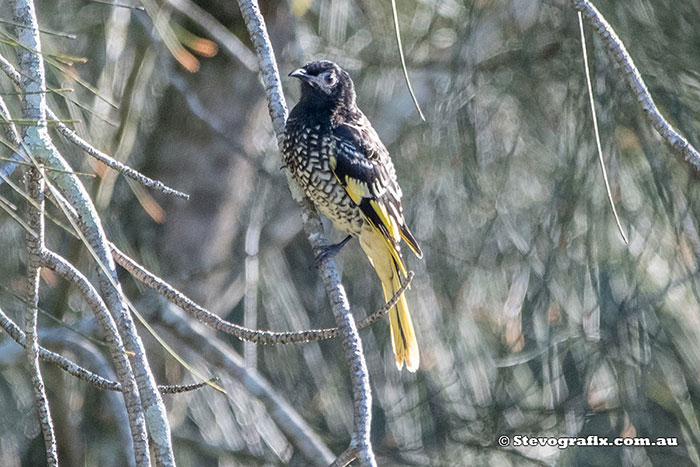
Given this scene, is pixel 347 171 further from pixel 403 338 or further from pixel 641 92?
pixel 641 92

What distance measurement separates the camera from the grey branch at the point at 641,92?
4.37ft

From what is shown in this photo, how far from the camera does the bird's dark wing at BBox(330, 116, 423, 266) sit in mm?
2879

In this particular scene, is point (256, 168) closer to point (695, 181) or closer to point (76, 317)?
point (76, 317)

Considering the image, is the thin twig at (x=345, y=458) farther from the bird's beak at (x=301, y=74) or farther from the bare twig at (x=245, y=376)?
the bird's beak at (x=301, y=74)

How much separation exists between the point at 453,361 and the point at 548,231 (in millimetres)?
650

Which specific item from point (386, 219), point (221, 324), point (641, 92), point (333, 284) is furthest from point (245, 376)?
point (641, 92)

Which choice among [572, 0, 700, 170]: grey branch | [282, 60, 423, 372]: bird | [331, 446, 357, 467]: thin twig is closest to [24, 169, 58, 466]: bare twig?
[331, 446, 357, 467]: thin twig

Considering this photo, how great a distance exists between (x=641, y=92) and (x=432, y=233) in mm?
1808

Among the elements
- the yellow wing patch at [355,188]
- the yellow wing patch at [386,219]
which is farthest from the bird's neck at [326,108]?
the yellow wing patch at [386,219]

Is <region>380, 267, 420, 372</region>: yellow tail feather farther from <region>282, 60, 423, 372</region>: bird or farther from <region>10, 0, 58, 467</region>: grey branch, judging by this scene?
<region>10, 0, 58, 467</region>: grey branch

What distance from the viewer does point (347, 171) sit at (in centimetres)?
295

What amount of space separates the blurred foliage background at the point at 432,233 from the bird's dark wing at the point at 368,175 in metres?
0.24

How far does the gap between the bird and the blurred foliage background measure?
0.73 feet

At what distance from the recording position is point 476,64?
9.89 ft
